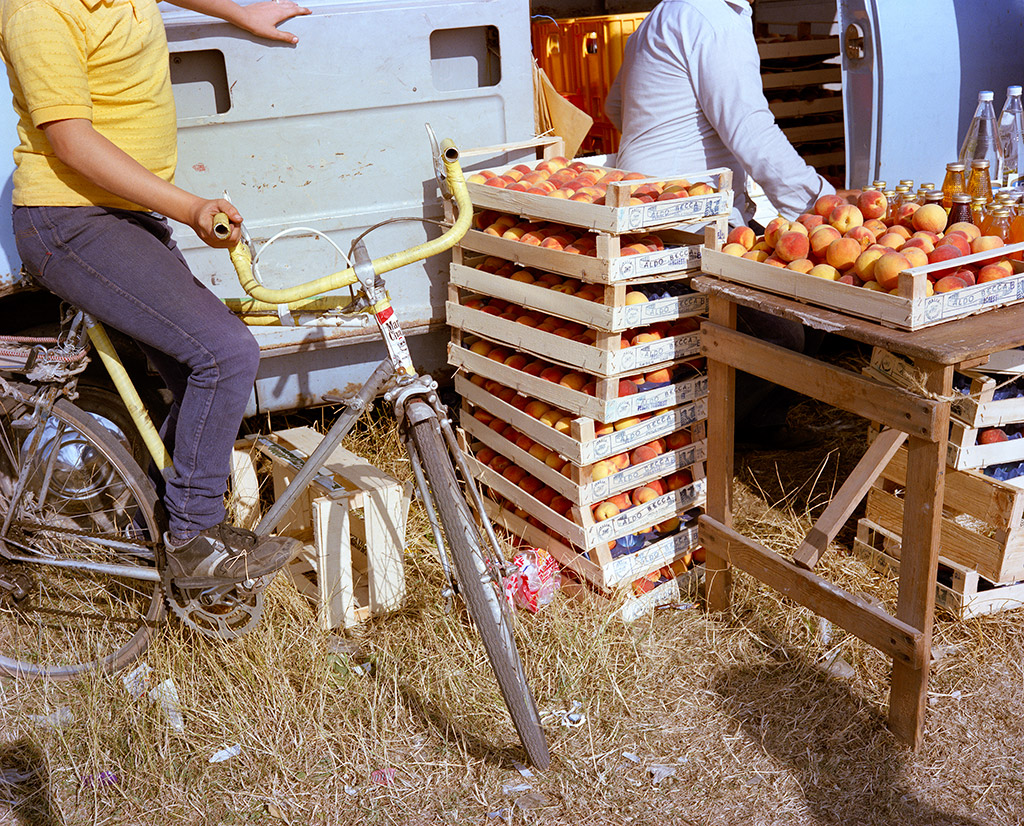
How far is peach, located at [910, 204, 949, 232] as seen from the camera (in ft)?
9.59

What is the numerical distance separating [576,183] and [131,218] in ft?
4.78

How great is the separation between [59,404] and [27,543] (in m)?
0.48

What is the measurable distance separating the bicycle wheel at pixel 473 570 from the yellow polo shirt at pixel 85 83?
3.54 ft

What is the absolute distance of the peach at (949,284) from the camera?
2574 millimetres

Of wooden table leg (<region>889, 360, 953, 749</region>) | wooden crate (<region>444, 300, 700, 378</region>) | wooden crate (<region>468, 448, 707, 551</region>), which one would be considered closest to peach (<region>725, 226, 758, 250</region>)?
wooden crate (<region>444, 300, 700, 378</region>)

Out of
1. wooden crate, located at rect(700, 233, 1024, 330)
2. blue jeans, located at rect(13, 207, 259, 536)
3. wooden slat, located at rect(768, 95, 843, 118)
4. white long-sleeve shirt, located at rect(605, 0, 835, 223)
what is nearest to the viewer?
wooden crate, located at rect(700, 233, 1024, 330)

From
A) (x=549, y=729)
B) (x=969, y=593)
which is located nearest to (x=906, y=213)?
(x=969, y=593)

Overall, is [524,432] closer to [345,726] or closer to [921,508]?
[345,726]

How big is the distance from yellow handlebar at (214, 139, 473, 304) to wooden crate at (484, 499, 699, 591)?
4.36 ft

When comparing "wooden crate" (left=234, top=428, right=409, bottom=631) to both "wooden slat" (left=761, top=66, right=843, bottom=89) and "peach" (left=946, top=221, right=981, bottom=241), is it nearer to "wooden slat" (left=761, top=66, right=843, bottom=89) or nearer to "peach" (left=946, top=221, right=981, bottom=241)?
"peach" (left=946, top=221, right=981, bottom=241)

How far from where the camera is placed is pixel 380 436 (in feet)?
14.2

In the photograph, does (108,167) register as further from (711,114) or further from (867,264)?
(711,114)

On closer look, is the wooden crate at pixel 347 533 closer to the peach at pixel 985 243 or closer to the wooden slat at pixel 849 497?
the wooden slat at pixel 849 497

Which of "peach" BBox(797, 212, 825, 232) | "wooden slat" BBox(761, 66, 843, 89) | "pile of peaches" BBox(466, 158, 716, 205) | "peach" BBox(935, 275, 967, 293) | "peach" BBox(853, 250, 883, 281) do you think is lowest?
"peach" BBox(935, 275, 967, 293)
